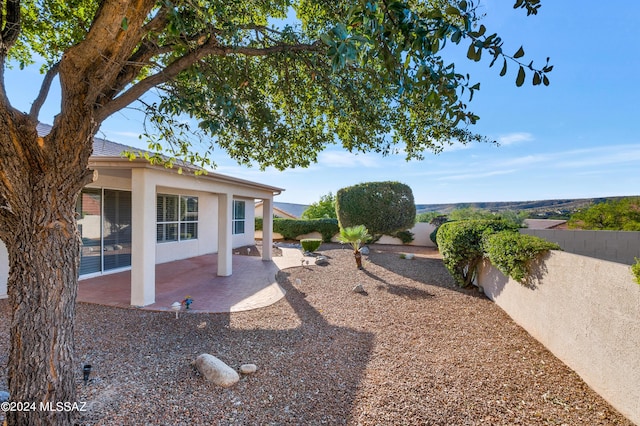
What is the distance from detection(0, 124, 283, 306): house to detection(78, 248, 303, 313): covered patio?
0.48 metres

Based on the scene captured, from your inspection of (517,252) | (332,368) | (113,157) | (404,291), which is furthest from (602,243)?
(113,157)

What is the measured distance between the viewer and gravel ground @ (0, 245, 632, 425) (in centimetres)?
306

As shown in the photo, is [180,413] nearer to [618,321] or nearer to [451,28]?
[451,28]

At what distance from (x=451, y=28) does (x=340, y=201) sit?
15.8 metres

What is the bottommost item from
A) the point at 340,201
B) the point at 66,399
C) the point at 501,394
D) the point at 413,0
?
the point at 501,394

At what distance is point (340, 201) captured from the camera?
17.5 m

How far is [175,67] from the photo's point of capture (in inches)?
133

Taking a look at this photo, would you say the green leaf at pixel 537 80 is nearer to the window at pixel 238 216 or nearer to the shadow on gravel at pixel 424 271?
the shadow on gravel at pixel 424 271

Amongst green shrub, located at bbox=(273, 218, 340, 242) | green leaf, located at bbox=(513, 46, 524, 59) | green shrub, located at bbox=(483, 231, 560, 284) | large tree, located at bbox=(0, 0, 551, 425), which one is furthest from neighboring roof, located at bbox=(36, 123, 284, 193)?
green shrub, located at bbox=(273, 218, 340, 242)

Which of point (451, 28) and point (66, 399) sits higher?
point (451, 28)

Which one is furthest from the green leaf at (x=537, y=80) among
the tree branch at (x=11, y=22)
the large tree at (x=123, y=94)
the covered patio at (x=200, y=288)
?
the covered patio at (x=200, y=288)

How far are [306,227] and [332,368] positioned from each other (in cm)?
1760

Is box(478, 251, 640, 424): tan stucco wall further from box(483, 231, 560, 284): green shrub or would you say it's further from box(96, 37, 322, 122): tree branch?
box(96, 37, 322, 122): tree branch

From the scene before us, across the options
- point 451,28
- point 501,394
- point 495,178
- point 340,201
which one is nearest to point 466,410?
point 501,394
